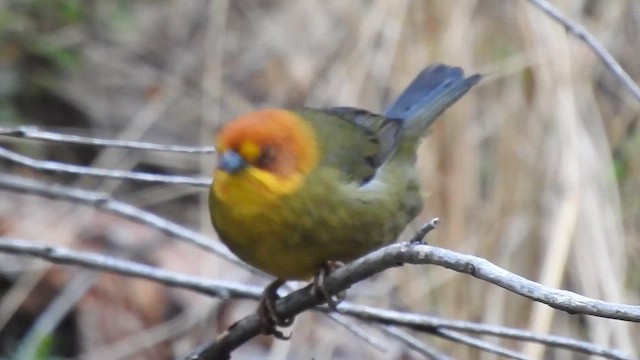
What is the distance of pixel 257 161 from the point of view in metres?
2.34

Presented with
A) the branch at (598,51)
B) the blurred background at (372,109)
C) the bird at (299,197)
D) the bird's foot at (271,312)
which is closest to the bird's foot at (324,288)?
the bird at (299,197)

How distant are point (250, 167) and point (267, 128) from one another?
0.12 m

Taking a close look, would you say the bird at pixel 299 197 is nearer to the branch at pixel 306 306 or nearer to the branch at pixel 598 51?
the branch at pixel 306 306

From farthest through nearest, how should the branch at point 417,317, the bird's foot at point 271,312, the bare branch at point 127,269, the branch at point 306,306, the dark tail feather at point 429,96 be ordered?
the dark tail feather at point 429,96
the bare branch at point 127,269
the bird's foot at point 271,312
the branch at point 306,306
the branch at point 417,317

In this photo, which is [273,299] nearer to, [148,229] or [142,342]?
[142,342]

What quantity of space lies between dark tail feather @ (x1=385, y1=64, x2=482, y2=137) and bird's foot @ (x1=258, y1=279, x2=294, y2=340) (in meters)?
0.75

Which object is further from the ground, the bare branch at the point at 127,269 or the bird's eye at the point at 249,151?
the bird's eye at the point at 249,151

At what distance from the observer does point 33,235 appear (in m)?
4.30

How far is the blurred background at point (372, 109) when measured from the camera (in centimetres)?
354

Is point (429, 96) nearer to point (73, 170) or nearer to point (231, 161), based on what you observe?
point (231, 161)

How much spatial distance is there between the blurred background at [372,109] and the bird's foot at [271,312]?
98 centimetres

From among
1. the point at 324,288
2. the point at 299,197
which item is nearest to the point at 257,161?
the point at 299,197

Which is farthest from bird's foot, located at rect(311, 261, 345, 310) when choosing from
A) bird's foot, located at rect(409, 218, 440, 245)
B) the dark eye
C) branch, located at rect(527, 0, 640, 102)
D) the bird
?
branch, located at rect(527, 0, 640, 102)

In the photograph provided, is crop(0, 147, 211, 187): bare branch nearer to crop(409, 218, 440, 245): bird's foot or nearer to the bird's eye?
the bird's eye
